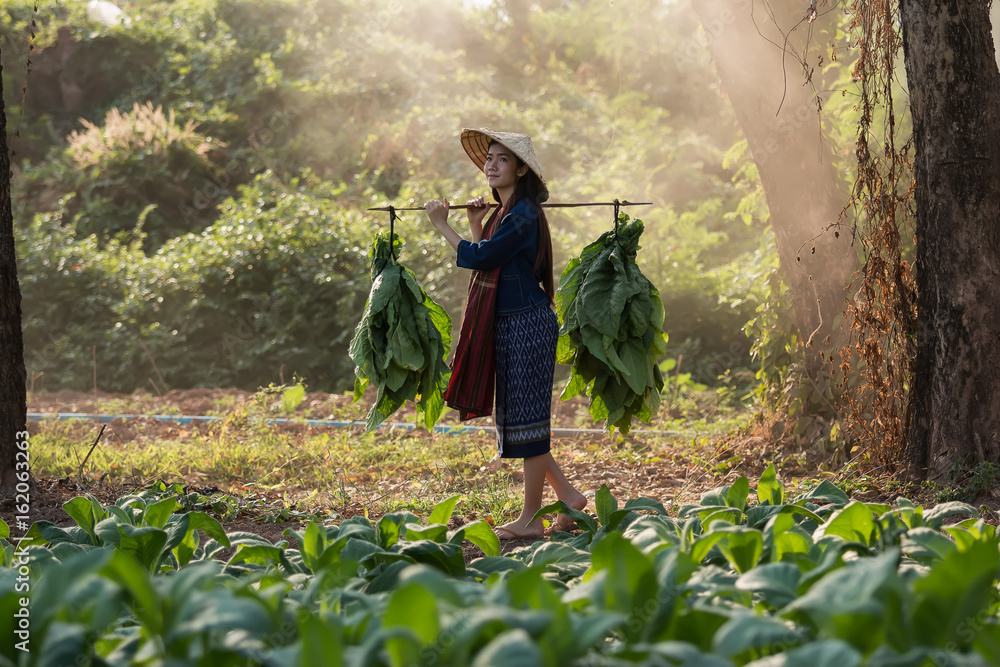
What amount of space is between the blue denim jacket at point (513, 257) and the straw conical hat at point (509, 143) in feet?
0.49

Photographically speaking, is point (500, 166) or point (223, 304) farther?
point (223, 304)

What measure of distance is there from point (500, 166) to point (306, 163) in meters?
8.17

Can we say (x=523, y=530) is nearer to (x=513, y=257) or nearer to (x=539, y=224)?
(x=513, y=257)

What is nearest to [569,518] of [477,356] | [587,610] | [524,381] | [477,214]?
[524,381]

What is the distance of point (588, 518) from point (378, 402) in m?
0.96

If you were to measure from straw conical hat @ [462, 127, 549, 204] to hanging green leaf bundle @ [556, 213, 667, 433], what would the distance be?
37cm

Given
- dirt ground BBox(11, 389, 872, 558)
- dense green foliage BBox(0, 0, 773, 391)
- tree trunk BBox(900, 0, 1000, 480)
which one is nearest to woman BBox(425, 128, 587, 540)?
dirt ground BBox(11, 389, 872, 558)

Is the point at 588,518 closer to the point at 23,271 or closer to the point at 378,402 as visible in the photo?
the point at 378,402

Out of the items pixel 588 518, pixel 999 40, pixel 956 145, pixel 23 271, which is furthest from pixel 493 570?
pixel 23 271

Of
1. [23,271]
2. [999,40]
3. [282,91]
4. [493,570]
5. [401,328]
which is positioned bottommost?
[493,570]

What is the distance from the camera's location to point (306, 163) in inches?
432

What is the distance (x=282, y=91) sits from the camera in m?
11.9

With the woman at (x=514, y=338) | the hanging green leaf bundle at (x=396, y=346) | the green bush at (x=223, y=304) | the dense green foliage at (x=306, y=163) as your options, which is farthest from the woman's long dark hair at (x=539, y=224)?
the green bush at (x=223, y=304)

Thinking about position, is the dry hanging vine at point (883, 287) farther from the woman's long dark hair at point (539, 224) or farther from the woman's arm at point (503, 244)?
the woman's arm at point (503, 244)
